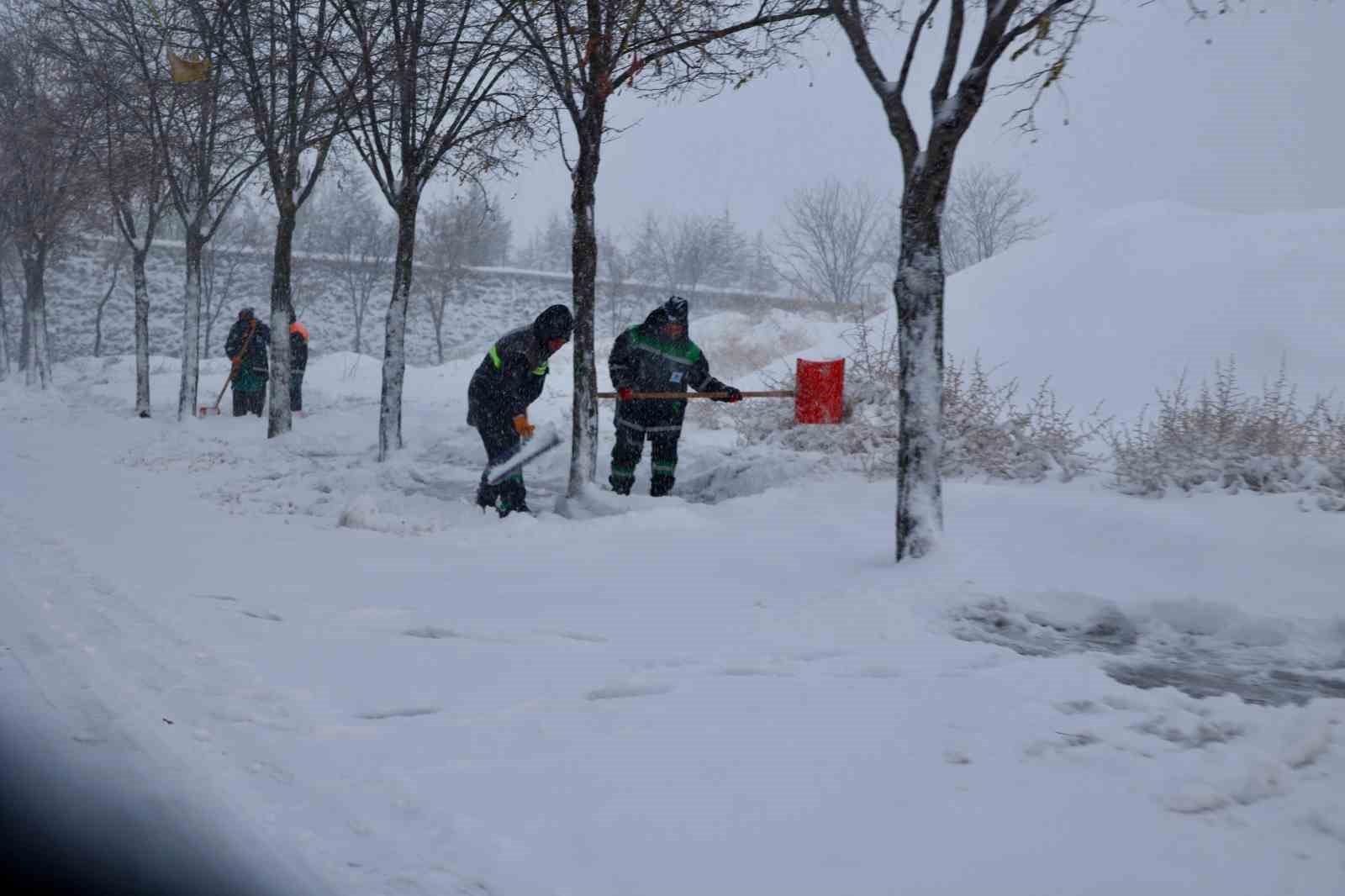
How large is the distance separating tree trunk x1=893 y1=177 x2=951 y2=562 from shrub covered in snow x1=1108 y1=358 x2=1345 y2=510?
301 cm

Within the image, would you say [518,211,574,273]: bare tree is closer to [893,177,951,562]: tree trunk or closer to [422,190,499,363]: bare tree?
[422,190,499,363]: bare tree

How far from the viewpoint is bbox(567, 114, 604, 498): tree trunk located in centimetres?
871

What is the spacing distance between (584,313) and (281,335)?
24.2ft

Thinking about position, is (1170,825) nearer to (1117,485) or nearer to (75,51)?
(1117,485)

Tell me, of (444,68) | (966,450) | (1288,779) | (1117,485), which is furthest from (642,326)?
(1288,779)

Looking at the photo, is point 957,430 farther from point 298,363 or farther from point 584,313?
point 298,363

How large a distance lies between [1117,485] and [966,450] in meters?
1.72

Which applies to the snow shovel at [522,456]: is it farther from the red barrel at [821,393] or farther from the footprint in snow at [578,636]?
the footprint in snow at [578,636]

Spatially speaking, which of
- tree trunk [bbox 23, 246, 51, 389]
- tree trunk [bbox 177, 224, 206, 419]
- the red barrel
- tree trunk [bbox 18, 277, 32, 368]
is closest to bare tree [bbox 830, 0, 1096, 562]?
the red barrel

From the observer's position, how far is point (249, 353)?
17859mm

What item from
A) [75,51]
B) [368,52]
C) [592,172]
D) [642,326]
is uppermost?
[75,51]

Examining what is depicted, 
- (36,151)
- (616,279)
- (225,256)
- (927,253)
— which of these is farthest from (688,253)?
(927,253)

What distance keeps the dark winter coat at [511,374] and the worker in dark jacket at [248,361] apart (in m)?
9.78

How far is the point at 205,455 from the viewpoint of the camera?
40.0ft
